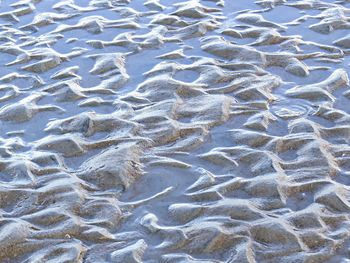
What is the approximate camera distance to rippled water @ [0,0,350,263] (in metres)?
4.29

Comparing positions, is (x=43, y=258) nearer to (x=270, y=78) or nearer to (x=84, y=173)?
(x=84, y=173)

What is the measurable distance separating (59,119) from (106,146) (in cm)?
68

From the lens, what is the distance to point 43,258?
13.6ft

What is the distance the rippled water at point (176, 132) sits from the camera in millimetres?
4293

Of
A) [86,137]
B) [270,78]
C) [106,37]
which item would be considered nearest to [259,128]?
[270,78]

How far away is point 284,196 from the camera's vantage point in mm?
4684

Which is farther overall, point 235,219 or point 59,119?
point 59,119

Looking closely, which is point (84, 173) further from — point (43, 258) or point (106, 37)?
point (106, 37)

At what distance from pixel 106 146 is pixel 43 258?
141cm

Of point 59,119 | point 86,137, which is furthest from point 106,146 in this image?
point 59,119

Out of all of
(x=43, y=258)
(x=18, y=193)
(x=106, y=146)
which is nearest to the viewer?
(x=43, y=258)

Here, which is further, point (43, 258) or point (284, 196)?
point (284, 196)

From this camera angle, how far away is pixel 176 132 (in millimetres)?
5508

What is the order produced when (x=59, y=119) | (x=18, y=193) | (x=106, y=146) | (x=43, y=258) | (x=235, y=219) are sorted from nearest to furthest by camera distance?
(x=43, y=258) → (x=235, y=219) → (x=18, y=193) → (x=106, y=146) → (x=59, y=119)
